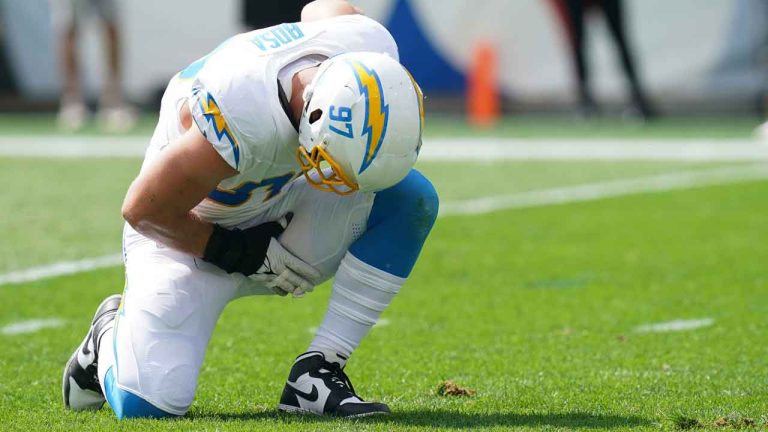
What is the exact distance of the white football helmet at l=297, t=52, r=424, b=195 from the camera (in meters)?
3.39

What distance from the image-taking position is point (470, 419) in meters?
3.56

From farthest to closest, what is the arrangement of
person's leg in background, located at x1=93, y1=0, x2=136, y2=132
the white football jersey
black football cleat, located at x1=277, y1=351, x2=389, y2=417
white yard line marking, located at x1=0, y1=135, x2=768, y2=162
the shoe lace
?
1. person's leg in background, located at x1=93, y1=0, x2=136, y2=132
2. white yard line marking, located at x1=0, y1=135, x2=768, y2=162
3. the shoe lace
4. black football cleat, located at x1=277, y1=351, x2=389, y2=417
5. the white football jersey

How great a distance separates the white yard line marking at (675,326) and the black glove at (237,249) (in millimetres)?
1592

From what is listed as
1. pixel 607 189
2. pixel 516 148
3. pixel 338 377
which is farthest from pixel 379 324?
pixel 516 148

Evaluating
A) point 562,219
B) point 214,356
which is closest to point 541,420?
point 214,356

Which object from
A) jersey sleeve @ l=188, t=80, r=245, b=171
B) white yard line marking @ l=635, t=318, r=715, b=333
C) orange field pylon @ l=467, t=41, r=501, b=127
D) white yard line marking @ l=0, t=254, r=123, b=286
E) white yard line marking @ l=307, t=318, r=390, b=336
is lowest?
orange field pylon @ l=467, t=41, r=501, b=127

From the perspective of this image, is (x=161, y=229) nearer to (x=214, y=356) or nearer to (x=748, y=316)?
(x=214, y=356)

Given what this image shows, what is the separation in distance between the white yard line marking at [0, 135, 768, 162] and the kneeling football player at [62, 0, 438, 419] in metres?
6.93

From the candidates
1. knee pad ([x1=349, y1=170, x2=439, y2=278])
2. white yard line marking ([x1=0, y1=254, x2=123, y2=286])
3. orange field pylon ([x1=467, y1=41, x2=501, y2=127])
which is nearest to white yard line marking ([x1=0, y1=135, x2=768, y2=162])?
orange field pylon ([x1=467, y1=41, x2=501, y2=127])

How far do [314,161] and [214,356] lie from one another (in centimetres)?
129

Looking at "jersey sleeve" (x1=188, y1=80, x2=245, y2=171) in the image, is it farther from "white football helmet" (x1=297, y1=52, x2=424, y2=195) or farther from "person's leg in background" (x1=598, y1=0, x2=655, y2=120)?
"person's leg in background" (x1=598, y1=0, x2=655, y2=120)

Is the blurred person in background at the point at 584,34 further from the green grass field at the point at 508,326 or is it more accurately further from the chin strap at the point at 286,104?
the chin strap at the point at 286,104

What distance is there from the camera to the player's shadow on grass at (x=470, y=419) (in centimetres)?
348

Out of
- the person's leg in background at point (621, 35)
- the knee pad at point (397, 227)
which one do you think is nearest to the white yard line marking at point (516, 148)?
Answer: the person's leg in background at point (621, 35)
